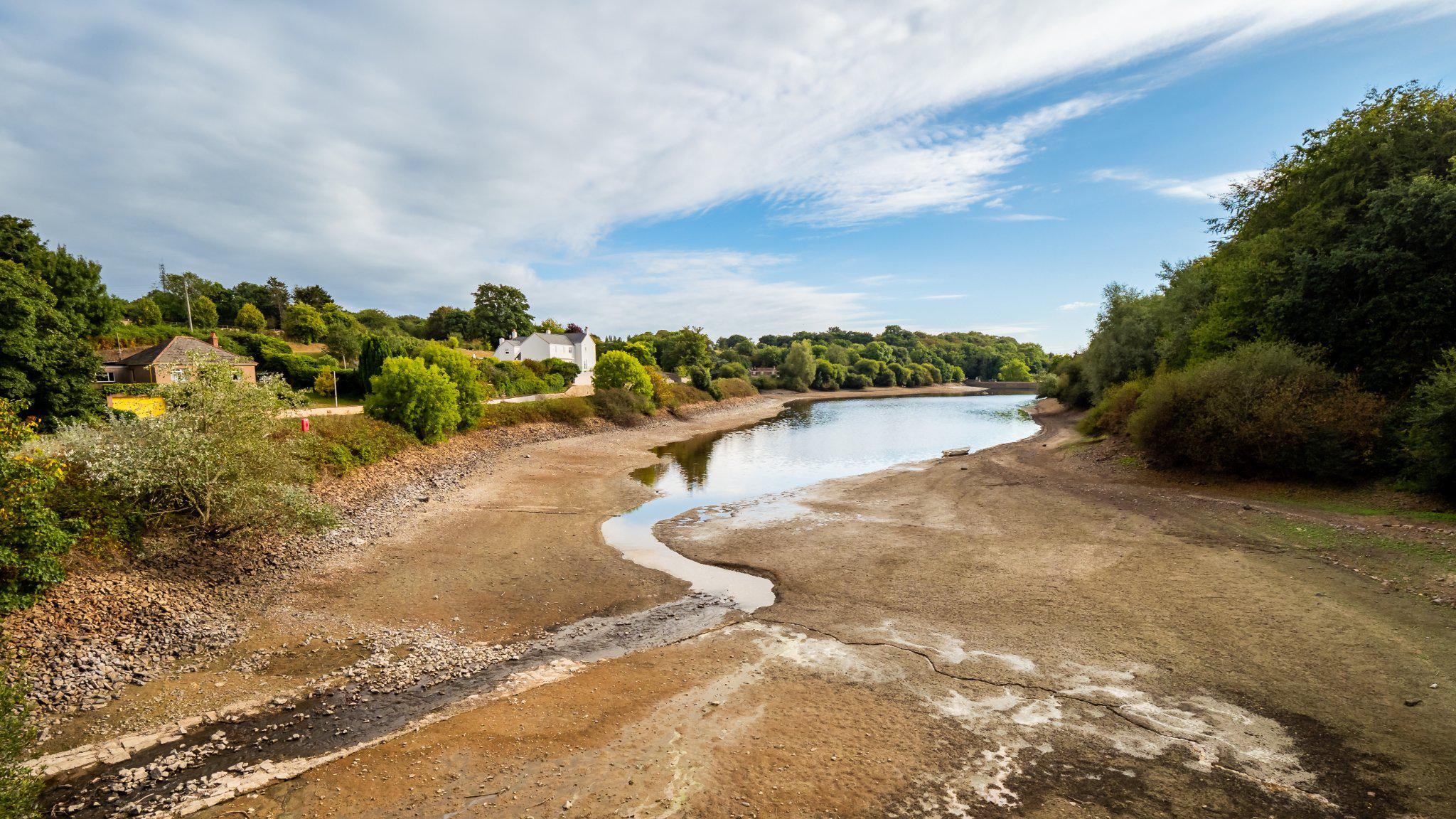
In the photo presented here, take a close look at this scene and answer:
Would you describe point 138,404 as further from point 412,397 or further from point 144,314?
point 144,314

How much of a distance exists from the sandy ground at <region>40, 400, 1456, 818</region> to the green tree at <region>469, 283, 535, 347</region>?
72455 millimetres

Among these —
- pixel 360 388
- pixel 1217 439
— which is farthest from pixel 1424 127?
pixel 360 388

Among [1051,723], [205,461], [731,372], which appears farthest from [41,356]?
[731,372]

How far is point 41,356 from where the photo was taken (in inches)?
773

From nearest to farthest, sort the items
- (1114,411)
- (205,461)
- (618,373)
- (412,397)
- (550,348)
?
(205,461), (412,397), (1114,411), (618,373), (550,348)

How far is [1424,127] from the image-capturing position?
1877 centimetres

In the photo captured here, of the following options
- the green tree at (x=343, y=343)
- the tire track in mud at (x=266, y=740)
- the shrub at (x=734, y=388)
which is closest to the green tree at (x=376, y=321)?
the green tree at (x=343, y=343)

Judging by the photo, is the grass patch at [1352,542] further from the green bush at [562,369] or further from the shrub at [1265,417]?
the green bush at [562,369]

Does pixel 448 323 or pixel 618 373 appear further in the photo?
pixel 448 323

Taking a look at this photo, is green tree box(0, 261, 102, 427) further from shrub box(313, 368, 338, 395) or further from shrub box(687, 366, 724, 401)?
shrub box(687, 366, 724, 401)

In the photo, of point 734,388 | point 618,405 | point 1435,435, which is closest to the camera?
point 1435,435

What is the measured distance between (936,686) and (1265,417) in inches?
679

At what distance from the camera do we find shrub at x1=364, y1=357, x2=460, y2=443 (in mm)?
29797

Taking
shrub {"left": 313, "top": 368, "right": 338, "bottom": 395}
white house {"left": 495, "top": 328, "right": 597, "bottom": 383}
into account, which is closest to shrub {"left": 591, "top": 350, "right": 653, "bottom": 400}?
white house {"left": 495, "top": 328, "right": 597, "bottom": 383}
